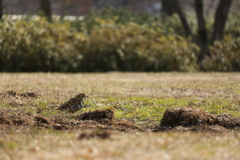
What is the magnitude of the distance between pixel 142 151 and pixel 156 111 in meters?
4.42

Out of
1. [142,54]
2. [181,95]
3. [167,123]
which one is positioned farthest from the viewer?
[142,54]

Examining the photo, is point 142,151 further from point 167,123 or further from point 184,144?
point 167,123

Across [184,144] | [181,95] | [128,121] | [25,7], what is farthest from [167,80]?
[25,7]

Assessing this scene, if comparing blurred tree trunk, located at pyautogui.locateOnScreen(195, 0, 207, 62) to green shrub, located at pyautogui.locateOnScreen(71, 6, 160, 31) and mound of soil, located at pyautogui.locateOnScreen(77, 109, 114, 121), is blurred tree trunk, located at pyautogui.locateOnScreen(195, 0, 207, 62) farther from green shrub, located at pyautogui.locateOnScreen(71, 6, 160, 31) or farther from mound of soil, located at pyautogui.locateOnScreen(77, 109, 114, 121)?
mound of soil, located at pyautogui.locateOnScreen(77, 109, 114, 121)

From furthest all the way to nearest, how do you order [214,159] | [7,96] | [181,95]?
[181,95] < [7,96] < [214,159]

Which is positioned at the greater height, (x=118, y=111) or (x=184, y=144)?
(x=184, y=144)

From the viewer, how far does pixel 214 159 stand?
4.98m

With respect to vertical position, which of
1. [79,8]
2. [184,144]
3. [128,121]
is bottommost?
[79,8]

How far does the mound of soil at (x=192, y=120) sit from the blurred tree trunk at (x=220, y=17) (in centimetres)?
1646

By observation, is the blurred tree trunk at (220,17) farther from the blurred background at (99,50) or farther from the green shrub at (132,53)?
the green shrub at (132,53)

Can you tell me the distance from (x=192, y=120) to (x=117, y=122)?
125 cm

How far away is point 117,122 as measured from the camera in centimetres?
808

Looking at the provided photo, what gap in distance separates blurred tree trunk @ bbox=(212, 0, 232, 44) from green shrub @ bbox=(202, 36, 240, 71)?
11.9 ft

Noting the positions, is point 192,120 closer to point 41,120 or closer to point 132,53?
point 41,120
